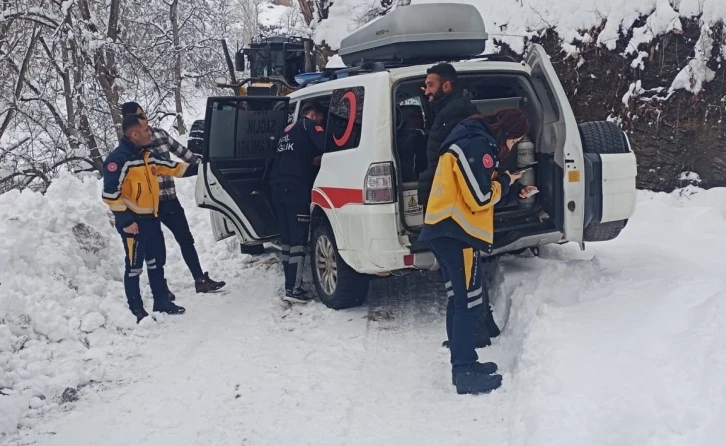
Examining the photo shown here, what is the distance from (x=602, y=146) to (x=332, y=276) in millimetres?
2618

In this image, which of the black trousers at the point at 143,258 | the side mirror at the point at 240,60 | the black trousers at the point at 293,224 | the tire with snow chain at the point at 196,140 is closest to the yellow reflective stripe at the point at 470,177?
the black trousers at the point at 293,224

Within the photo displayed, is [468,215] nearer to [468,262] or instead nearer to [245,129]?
[468,262]

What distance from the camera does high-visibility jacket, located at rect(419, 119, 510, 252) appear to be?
384 centimetres

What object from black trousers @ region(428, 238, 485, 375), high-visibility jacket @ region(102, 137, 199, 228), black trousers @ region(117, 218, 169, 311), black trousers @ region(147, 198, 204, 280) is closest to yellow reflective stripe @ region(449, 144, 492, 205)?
black trousers @ region(428, 238, 485, 375)

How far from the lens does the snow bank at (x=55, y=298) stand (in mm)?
4402

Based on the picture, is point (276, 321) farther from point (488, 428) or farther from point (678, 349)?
point (678, 349)

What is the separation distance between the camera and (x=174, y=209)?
642 centimetres

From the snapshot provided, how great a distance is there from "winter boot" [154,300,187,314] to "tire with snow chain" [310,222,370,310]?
135 centimetres

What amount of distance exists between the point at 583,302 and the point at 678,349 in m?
1.23

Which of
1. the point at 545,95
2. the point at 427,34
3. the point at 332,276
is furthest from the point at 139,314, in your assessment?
the point at 545,95

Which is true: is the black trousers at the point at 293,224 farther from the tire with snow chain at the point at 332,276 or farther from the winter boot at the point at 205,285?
the winter boot at the point at 205,285

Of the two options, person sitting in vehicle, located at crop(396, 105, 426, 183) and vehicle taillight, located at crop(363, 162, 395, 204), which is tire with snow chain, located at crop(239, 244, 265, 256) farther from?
vehicle taillight, located at crop(363, 162, 395, 204)

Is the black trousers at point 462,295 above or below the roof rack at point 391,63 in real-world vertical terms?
below

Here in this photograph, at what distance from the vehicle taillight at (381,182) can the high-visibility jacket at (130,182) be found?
229 centimetres
